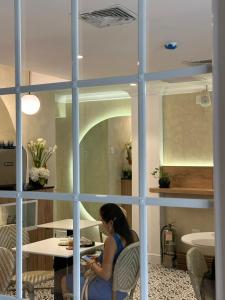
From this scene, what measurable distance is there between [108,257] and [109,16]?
1664 millimetres

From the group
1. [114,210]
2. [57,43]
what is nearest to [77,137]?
[114,210]

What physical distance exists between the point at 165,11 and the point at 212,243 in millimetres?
1727

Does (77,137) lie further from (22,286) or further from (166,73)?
(22,286)

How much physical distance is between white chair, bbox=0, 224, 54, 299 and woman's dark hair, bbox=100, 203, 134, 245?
0.27 m

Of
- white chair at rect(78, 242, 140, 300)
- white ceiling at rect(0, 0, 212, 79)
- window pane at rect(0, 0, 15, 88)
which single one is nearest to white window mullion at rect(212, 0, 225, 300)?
white chair at rect(78, 242, 140, 300)

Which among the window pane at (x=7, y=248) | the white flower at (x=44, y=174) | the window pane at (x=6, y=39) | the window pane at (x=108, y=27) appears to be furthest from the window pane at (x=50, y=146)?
the window pane at (x=108, y=27)

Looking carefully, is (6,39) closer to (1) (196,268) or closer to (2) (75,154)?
(2) (75,154)

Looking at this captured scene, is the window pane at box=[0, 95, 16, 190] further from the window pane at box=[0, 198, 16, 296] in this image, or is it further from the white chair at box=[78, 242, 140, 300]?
the white chair at box=[78, 242, 140, 300]

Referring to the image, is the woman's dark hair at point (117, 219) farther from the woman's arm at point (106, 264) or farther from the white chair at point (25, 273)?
the white chair at point (25, 273)

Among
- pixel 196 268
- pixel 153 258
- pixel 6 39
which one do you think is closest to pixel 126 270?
pixel 153 258

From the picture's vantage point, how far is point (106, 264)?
1252 mm

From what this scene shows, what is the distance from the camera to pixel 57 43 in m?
2.70

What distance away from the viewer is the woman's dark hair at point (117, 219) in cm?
113

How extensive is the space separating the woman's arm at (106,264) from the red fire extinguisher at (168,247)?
8.4 inches
